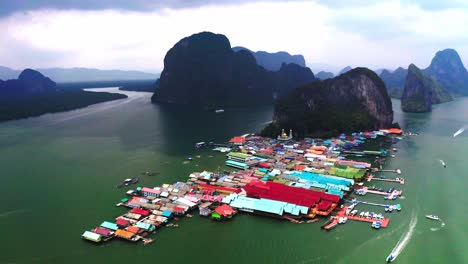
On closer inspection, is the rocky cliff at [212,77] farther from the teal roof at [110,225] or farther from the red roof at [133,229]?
the red roof at [133,229]

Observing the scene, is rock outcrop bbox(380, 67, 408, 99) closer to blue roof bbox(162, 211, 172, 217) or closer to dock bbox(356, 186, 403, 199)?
dock bbox(356, 186, 403, 199)

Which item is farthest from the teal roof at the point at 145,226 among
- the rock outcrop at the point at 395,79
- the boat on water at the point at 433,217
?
the rock outcrop at the point at 395,79

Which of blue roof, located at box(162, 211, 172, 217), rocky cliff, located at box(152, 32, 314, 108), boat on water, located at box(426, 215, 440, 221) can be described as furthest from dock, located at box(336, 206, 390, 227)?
rocky cliff, located at box(152, 32, 314, 108)

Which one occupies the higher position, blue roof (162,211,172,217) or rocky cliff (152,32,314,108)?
rocky cliff (152,32,314,108)

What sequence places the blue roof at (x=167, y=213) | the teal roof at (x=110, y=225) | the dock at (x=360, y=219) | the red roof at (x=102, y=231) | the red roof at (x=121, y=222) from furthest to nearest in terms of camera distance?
the blue roof at (x=167, y=213)
the red roof at (x=121, y=222)
the dock at (x=360, y=219)
the teal roof at (x=110, y=225)
the red roof at (x=102, y=231)

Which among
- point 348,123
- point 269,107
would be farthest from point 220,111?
point 348,123

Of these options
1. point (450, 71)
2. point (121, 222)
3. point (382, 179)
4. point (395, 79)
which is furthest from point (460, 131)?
point (395, 79)

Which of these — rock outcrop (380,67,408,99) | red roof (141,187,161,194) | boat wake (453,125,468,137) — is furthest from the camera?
rock outcrop (380,67,408,99)

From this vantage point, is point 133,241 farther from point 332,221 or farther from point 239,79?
point 239,79
